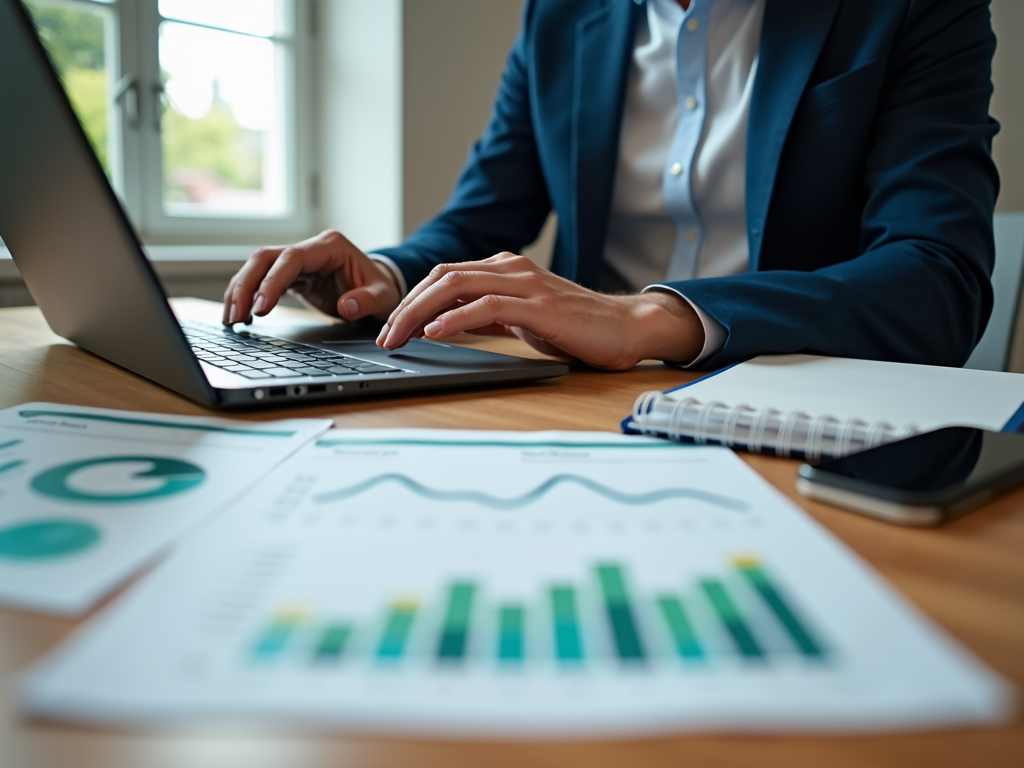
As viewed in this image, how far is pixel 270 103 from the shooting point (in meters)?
2.27

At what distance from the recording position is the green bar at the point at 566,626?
0.21 m

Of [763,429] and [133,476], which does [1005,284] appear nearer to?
[763,429]

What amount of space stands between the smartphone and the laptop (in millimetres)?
285

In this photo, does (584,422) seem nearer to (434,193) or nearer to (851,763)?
(851,763)

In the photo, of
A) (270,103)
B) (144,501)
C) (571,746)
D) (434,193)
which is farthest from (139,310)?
(270,103)

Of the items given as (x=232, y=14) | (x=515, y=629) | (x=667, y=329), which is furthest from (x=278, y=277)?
(x=232, y=14)

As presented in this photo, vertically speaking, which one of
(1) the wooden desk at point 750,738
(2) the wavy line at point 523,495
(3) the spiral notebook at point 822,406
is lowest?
(1) the wooden desk at point 750,738

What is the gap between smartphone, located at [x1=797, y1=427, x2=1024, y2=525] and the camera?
1.10 feet

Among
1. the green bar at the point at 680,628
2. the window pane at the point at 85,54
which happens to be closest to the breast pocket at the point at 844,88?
the green bar at the point at 680,628

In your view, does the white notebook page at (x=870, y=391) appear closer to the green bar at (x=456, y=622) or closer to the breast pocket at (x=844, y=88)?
the green bar at (x=456, y=622)

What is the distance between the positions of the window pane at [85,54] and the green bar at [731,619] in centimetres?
204

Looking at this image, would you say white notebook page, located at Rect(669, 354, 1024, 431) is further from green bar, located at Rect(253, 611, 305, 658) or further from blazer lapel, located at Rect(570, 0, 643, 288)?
blazer lapel, located at Rect(570, 0, 643, 288)

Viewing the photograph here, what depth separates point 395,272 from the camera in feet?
3.24

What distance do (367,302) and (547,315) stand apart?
0.96ft
